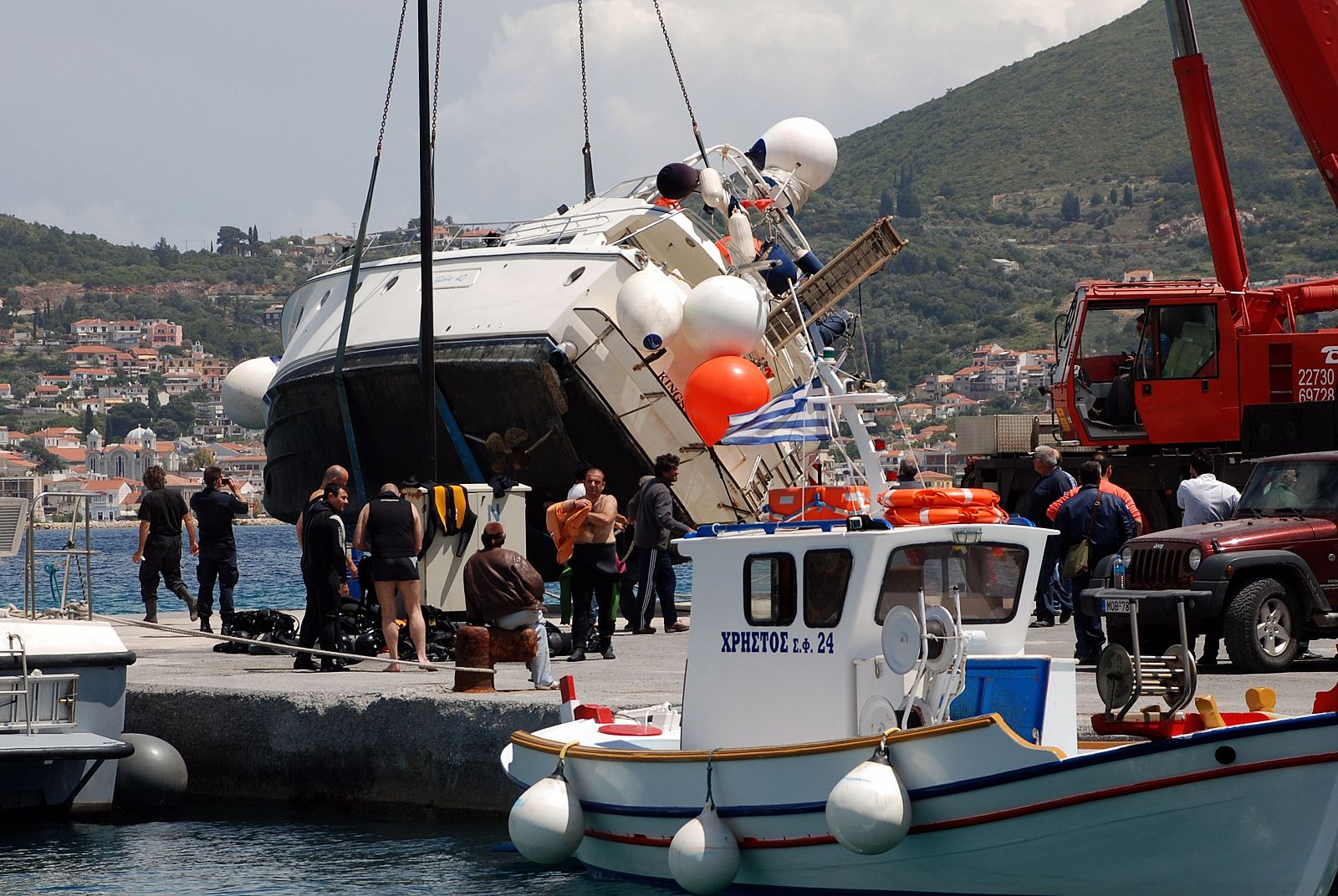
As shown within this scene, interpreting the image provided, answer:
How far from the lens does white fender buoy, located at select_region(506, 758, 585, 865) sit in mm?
9188

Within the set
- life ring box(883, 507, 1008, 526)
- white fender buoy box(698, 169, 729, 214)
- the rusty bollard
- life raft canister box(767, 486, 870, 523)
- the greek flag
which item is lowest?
the rusty bollard

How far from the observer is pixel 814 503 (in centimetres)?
906

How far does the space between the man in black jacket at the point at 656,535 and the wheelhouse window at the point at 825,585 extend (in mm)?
6896

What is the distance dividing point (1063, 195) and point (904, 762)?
17728cm

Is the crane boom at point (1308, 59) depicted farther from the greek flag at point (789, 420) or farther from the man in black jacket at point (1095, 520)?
the greek flag at point (789, 420)

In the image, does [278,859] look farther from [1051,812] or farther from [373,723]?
[1051,812]

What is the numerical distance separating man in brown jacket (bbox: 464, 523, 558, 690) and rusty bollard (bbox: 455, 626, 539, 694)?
0.20ft

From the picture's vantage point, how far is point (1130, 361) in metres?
21.8

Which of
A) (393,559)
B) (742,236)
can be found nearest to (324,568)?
(393,559)

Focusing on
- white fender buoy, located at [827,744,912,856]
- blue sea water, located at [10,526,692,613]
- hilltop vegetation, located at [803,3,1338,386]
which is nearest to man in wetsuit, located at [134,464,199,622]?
blue sea water, located at [10,526,692,613]

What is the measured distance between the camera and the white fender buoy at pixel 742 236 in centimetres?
2447

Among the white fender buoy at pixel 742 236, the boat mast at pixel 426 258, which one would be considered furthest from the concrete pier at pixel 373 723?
the white fender buoy at pixel 742 236

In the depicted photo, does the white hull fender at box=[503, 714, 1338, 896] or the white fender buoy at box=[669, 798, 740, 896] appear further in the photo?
the white fender buoy at box=[669, 798, 740, 896]

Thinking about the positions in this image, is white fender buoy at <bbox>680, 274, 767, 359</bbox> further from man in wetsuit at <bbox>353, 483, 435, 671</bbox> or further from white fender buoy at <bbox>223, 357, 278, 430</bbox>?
white fender buoy at <bbox>223, 357, 278, 430</bbox>
